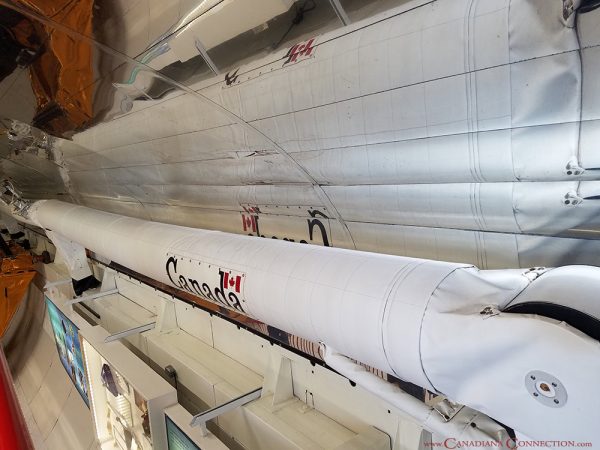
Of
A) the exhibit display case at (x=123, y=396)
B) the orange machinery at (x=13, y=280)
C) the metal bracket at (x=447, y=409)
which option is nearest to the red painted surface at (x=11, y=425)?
the metal bracket at (x=447, y=409)

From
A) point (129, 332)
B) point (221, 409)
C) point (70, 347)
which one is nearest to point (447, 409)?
point (221, 409)

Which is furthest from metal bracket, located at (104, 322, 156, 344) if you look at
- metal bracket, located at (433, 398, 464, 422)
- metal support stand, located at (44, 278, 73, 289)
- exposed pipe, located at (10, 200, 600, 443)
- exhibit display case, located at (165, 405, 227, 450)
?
metal bracket, located at (433, 398, 464, 422)

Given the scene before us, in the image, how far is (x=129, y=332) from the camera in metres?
2.37

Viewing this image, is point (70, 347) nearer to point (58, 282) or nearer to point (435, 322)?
point (58, 282)

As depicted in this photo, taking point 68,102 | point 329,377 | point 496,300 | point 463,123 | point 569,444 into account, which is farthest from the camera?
point 68,102

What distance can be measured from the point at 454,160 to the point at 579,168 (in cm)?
Answer: 22

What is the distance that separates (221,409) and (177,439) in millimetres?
216

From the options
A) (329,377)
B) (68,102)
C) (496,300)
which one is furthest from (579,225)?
(68,102)

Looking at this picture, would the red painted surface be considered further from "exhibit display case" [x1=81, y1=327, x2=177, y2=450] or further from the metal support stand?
the metal support stand

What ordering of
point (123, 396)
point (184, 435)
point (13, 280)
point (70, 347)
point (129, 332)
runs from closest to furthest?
point (184, 435) → point (123, 396) → point (129, 332) → point (70, 347) → point (13, 280)

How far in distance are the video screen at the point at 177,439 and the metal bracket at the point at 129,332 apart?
0.81 m

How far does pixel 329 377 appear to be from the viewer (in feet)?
4.79

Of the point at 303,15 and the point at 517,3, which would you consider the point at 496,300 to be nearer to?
the point at 517,3

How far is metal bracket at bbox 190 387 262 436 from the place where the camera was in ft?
4.76
